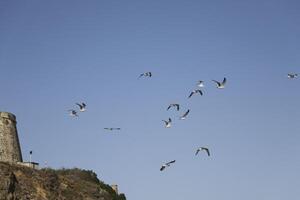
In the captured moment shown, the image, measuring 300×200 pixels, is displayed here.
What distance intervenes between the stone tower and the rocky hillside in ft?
34.3

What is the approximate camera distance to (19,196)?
52.7m

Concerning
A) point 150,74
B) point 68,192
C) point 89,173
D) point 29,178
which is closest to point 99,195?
point 68,192

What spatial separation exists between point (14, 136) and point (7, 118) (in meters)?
2.70

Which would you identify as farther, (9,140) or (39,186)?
(9,140)

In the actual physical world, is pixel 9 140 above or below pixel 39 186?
above

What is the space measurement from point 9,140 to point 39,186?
18458 millimetres

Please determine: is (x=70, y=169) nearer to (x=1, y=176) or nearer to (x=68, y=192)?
(x=68, y=192)

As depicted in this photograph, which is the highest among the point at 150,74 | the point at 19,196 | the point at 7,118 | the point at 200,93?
the point at 7,118

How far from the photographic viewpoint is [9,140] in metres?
73.4

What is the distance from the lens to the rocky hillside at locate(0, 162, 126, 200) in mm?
52075

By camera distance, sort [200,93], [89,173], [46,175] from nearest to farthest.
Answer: [200,93]
[46,175]
[89,173]

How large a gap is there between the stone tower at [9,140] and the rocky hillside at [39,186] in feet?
34.3

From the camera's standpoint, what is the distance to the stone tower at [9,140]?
236 ft

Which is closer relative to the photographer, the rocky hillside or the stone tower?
the rocky hillside
